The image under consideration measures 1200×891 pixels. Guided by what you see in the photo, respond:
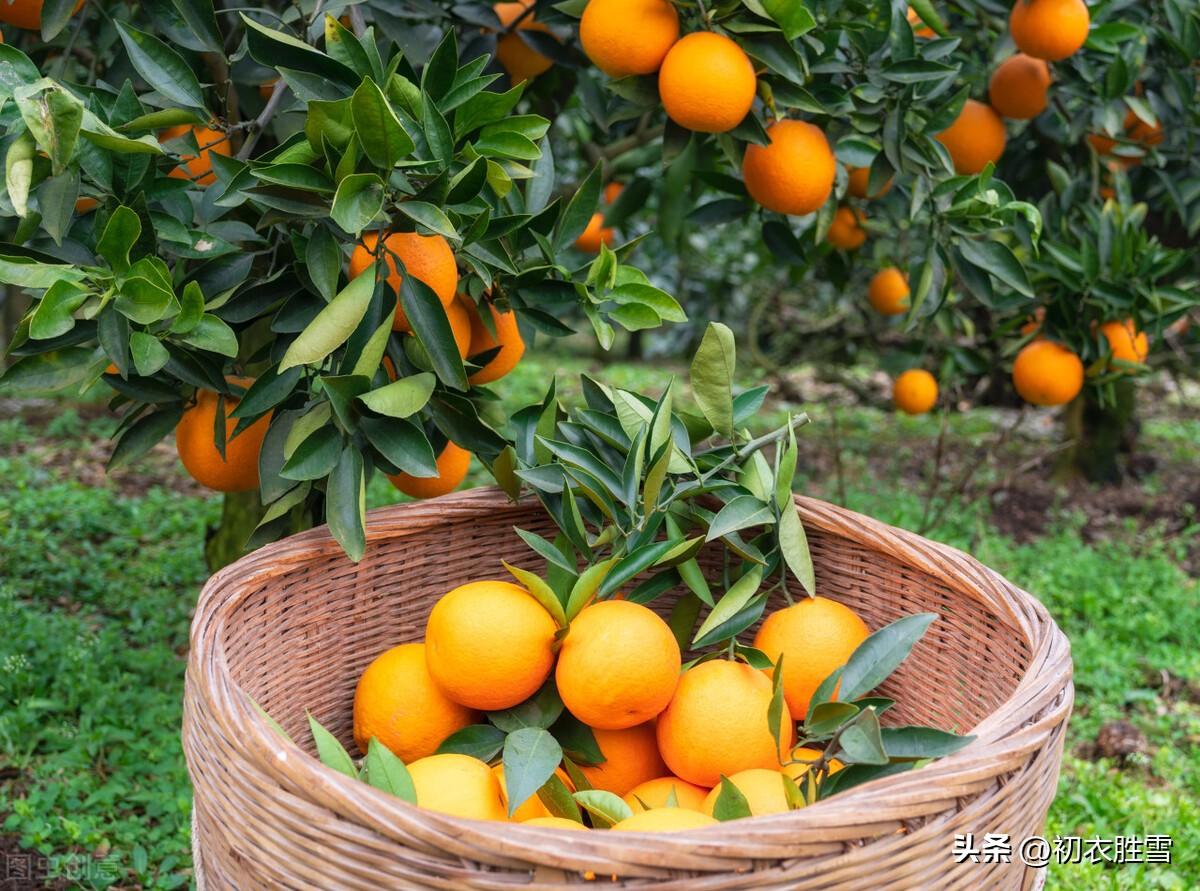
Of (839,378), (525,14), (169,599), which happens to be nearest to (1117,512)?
(839,378)

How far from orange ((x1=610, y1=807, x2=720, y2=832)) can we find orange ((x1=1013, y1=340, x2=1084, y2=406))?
5.00 ft

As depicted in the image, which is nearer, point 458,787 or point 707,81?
point 458,787

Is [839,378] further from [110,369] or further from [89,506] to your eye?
[110,369]

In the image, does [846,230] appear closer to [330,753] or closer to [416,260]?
[416,260]

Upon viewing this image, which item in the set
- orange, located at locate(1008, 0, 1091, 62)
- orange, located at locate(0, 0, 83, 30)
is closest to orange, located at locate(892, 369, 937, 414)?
orange, located at locate(1008, 0, 1091, 62)

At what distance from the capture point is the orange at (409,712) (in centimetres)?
123

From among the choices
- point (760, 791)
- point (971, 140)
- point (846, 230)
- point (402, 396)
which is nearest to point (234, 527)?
point (402, 396)

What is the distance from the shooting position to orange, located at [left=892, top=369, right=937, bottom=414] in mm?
2756

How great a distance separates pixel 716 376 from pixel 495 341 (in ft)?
0.92

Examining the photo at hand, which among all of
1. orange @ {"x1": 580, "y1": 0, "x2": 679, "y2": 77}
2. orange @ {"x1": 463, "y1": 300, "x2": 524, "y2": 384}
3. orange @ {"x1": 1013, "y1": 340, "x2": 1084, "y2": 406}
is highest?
orange @ {"x1": 580, "y1": 0, "x2": 679, "y2": 77}

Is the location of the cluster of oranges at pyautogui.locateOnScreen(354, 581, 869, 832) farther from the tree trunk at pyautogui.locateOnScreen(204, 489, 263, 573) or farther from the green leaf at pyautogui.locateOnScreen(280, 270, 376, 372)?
the tree trunk at pyautogui.locateOnScreen(204, 489, 263, 573)

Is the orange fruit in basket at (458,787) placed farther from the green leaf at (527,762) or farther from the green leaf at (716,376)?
the green leaf at (716,376)

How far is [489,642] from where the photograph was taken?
1127 mm

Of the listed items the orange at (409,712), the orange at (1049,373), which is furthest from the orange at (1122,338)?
the orange at (409,712)
